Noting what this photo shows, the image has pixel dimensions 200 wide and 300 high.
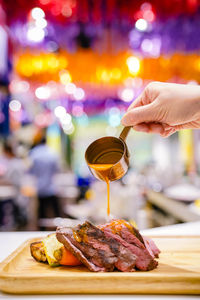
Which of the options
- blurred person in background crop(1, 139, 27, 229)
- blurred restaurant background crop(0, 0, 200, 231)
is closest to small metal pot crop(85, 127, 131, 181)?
blurred restaurant background crop(0, 0, 200, 231)

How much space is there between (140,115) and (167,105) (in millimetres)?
159

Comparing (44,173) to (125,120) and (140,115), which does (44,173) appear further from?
(140,115)

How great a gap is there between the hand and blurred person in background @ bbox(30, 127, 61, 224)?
443 cm

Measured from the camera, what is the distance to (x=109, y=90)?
9633 millimetres

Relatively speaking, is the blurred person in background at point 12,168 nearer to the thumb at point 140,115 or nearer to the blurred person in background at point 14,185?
the blurred person in background at point 14,185

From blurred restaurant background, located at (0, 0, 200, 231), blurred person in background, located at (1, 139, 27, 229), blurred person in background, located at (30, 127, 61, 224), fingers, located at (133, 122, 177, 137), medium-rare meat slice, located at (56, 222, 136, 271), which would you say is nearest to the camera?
medium-rare meat slice, located at (56, 222, 136, 271)

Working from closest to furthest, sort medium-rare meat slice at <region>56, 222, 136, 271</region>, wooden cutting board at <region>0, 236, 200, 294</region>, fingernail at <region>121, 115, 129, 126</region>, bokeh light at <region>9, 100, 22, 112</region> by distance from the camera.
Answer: wooden cutting board at <region>0, 236, 200, 294</region>, medium-rare meat slice at <region>56, 222, 136, 271</region>, fingernail at <region>121, 115, 129, 126</region>, bokeh light at <region>9, 100, 22, 112</region>

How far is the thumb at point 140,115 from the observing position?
66.7 inches

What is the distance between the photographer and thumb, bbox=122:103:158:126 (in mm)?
1693

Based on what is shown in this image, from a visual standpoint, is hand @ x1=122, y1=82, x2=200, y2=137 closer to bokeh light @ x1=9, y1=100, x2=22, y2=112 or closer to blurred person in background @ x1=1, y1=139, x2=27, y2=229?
blurred person in background @ x1=1, y1=139, x2=27, y2=229

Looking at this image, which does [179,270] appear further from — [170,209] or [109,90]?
[109,90]

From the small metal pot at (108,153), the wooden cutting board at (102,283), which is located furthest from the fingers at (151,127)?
the wooden cutting board at (102,283)

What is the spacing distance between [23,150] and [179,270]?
427 inches

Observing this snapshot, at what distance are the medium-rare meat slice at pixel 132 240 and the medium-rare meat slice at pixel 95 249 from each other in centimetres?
3
